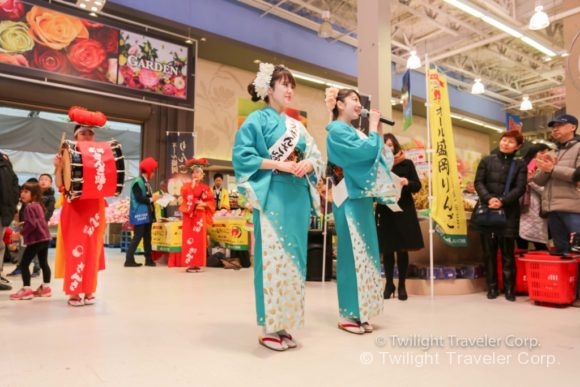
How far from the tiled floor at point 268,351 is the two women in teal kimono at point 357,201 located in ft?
0.58

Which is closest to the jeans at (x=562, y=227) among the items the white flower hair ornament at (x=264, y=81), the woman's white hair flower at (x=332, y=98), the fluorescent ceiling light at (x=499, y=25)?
the woman's white hair flower at (x=332, y=98)

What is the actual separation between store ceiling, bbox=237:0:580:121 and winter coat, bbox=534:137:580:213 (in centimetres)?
436

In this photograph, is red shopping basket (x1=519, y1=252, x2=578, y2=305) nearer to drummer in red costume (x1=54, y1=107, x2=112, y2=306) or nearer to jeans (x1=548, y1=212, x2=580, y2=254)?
jeans (x1=548, y1=212, x2=580, y2=254)

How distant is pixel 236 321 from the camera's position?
2.96 m

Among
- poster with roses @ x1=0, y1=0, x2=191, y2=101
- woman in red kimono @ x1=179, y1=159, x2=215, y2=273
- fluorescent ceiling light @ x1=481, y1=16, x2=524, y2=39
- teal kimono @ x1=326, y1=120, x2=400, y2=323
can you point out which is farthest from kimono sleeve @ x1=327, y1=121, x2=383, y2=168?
poster with roses @ x1=0, y1=0, x2=191, y2=101

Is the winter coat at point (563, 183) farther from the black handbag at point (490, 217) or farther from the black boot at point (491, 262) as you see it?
the black boot at point (491, 262)

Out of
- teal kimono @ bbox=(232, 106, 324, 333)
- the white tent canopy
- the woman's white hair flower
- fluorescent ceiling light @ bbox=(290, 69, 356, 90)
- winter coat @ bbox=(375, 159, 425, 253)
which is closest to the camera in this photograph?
teal kimono @ bbox=(232, 106, 324, 333)

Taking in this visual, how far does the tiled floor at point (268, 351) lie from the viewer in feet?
6.08

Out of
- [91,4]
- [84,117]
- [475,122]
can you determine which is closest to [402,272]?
[84,117]

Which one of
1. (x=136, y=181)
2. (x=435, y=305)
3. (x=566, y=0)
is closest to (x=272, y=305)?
(x=435, y=305)

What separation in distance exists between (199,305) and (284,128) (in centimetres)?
179

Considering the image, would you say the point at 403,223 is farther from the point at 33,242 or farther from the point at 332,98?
the point at 33,242

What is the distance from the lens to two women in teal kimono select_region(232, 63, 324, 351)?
230 cm

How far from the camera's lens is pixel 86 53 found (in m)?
7.34
